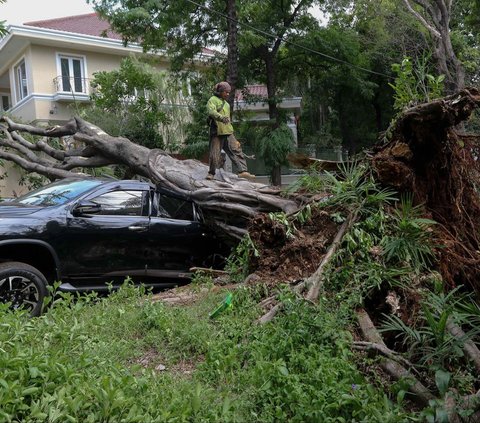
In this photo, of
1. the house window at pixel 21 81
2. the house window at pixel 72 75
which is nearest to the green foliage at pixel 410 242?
the house window at pixel 72 75

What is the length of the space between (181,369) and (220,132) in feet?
17.6

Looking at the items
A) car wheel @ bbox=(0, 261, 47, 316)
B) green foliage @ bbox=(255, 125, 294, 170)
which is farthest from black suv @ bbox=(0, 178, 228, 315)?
green foliage @ bbox=(255, 125, 294, 170)

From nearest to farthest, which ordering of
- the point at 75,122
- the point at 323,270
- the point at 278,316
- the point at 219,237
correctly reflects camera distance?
the point at 278,316, the point at 323,270, the point at 219,237, the point at 75,122

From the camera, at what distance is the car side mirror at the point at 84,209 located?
658 centimetres

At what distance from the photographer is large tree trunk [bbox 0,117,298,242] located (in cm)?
803

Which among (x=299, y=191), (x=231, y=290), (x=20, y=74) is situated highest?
(x=20, y=74)

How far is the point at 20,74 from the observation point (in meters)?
24.2

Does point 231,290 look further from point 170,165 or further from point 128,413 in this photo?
point 170,165

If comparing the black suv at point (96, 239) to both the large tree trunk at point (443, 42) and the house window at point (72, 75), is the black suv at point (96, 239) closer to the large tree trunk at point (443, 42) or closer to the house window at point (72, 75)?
the large tree trunk at point (443, 42)

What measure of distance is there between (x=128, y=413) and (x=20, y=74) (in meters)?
24.0

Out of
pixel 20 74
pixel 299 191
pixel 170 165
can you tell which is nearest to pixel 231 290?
pixel 299 191

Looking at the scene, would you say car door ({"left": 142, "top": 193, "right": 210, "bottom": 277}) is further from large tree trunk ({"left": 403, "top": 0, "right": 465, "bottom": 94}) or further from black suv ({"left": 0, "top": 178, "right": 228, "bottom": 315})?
large tree trunk ({"left": 403, "top": 0, "right": 465, "bottom": 94})

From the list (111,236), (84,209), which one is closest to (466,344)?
(111,236)

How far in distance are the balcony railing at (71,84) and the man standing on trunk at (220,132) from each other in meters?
15.5
